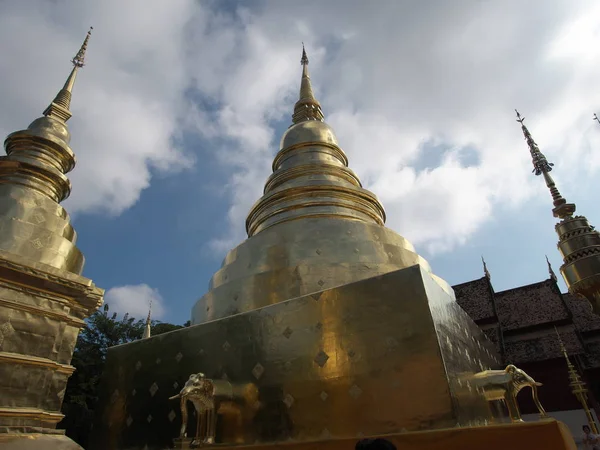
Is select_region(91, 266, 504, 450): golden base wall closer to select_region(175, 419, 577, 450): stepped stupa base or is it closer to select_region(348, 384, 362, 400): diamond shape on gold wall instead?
select_region(348, 384, 362, 400): diamond shape on gold wall

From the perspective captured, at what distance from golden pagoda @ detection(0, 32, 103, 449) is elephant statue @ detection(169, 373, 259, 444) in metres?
1.13

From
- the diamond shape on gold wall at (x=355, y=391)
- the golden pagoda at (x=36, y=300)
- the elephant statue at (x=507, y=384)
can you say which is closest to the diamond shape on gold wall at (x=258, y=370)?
the diamond shape on gold wall at (x=355, y=391)

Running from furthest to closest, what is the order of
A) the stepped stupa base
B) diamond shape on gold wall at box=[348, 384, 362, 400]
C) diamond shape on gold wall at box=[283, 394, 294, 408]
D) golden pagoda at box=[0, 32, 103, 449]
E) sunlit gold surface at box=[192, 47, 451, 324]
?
sunlit gold surface at box=[192, 47, 451, 324], diamond shape on gold wall at box=[283, 394, 294, 408], diamond shape on gold wall at box=[348, 384, 362, 400], golden pagoda at box=[0, 32, 103, 449], the stepped stupa base

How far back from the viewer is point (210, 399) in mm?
4164

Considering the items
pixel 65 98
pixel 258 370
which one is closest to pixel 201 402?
pixel 258 370

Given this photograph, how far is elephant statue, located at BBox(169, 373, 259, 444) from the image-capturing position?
408 cm

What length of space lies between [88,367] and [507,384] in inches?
698

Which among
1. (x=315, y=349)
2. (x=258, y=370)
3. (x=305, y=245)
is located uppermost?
(x=305, y=245)

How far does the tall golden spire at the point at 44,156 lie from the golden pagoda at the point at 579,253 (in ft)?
21.5

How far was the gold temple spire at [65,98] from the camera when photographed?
6.65 metres

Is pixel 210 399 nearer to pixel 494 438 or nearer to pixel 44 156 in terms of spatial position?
pixel 494 438

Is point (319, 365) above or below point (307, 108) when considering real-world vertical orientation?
below

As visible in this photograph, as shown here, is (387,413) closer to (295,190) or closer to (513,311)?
(295,190)

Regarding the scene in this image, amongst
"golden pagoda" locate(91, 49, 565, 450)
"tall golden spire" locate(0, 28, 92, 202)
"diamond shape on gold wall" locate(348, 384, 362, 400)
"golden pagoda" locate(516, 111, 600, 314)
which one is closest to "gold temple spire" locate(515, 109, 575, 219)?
"golden pagoda" locate(516, 111, 600, 314)
